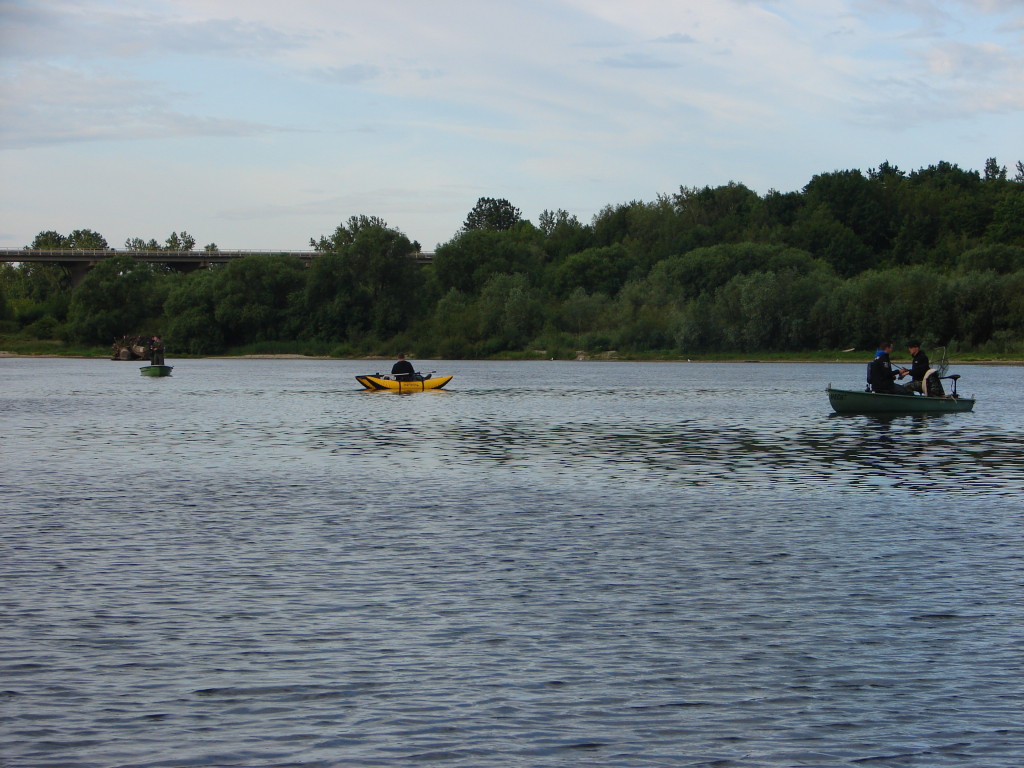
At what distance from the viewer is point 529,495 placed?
23641 mm

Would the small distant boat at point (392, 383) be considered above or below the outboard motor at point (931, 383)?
below

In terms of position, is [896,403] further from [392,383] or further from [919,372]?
[392,383]

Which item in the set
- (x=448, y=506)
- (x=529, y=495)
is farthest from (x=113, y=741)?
(x=529, y=495)

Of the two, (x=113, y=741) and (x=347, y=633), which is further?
(x=347, y=633)

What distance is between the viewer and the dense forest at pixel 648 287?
4776 inches

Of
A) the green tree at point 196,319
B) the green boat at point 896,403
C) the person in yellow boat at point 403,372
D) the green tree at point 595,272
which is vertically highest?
the green tree at point 595,272

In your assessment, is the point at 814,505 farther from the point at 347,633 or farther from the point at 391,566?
the point at 347,633

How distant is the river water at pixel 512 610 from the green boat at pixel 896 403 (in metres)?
11.0

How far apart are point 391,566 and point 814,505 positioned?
9210 millimetres

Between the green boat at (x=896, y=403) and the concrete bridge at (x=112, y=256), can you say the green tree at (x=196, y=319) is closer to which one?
the concrete bridge at (x=112, y=256)

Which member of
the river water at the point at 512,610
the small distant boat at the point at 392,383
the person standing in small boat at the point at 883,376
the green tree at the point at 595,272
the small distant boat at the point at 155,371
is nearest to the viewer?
the river water at the point at 512,610

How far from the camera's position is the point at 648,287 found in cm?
13988

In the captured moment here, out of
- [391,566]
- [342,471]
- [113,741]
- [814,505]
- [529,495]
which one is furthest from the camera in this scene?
[342,471]

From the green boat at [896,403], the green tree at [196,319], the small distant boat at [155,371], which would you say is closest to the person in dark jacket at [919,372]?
the green boat at [896,403]
